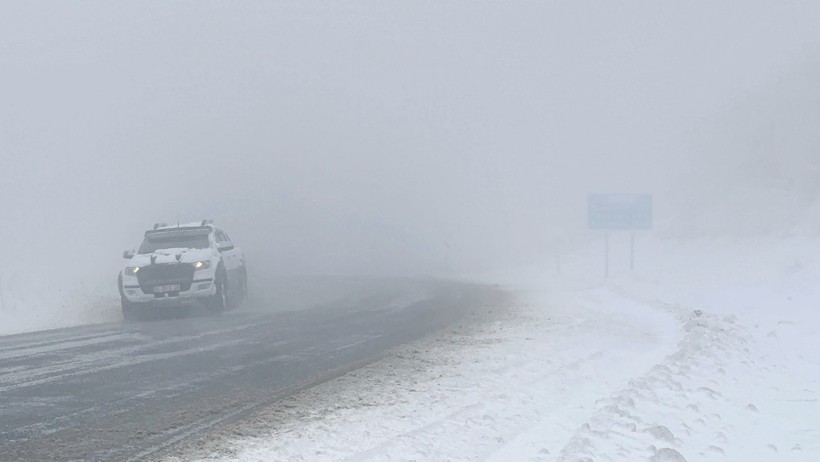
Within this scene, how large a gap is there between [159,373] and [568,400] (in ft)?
14.2

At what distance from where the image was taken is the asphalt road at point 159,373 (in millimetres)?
5523

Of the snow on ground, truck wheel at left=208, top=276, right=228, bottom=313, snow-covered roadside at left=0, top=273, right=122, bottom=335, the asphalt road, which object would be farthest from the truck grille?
the snow on ground

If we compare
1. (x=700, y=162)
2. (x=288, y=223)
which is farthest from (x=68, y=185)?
(x=700, y=162)

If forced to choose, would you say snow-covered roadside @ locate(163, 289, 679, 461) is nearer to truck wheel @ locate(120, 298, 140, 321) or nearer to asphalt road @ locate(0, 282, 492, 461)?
asphalt road @ locate(0, 282, 492, 461)

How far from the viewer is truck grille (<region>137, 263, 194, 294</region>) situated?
54.1 feet

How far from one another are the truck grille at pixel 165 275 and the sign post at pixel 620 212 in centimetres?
2000

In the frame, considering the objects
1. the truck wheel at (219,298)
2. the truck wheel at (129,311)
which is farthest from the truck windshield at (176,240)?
the truck wheel at (129,311)

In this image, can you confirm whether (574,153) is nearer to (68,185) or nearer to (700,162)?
(700,162)

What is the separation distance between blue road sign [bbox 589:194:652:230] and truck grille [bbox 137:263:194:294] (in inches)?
800

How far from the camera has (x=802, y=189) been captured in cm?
3500

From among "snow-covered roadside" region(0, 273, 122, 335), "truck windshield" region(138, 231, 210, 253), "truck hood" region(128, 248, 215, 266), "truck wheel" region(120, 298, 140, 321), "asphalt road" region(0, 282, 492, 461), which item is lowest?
"snow-covered roadside" region(0, 273, 122, 335)

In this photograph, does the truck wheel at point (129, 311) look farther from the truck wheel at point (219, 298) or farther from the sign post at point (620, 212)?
the sign post at point (620, 212)

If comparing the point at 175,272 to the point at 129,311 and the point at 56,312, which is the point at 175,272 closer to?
the point at 129,311

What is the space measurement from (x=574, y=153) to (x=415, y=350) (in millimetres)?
92086
